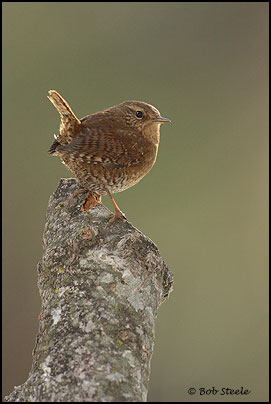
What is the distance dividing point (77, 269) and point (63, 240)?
0.26 metres

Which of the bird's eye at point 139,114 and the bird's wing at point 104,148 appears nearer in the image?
the bird's wing at point 104,148

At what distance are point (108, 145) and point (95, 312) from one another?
159 centimetres

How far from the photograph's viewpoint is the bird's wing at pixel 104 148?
109 inches

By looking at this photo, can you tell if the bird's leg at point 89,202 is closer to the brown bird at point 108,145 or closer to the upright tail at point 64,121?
the brown bird at point 108,145

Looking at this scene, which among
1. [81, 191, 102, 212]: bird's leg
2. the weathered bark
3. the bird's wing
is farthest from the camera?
the bird's wing

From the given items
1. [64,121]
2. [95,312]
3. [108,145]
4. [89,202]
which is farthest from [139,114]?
[95,312]

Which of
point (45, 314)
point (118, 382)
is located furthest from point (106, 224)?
point (118, 382)

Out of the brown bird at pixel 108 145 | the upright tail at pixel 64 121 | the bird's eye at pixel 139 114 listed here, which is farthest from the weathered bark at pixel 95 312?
the bird's eye at pixel 139 114

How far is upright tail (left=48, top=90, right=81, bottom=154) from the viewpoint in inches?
111

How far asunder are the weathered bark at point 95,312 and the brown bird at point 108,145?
0.80 m

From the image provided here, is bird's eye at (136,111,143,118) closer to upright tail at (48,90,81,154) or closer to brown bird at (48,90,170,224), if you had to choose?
brown bird at (48,90,170,224)

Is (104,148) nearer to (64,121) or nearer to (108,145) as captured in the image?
(108,145)

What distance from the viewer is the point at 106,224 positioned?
74.9 inches

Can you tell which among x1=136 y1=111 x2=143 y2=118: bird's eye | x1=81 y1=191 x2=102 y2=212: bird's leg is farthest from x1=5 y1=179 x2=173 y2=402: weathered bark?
x1=136 y1=111 x2=143 y2=118: bird's eye
